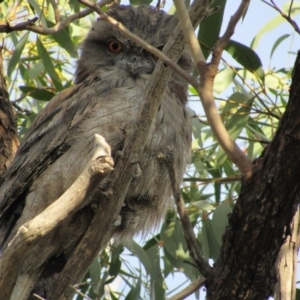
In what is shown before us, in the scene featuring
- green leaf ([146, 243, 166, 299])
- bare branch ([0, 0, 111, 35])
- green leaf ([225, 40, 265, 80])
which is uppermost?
green leaf ([225, 40, 265, 80])

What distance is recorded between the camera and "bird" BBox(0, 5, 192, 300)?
9.00 ft

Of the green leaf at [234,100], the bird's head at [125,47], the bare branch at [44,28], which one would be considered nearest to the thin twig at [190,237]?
the bare branch at [44,28]

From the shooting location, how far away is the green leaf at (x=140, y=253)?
11.2 ft

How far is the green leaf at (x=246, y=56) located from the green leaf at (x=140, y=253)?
3.46ft

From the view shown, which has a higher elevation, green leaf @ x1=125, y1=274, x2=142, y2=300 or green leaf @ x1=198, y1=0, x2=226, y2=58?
green leaf @ x1=198, y1=0, x2=226, y2=58

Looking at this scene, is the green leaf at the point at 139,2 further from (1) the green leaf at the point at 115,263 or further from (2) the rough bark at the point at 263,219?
(2) the rough bark at the point at 263,219

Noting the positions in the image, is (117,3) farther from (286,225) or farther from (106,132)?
(286,225)

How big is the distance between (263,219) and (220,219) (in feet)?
3.98

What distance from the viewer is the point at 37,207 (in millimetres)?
2748

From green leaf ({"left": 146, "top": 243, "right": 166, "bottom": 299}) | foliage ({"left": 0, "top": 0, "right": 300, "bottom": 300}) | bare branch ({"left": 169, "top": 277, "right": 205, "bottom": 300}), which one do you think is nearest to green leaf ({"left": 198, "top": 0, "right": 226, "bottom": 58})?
foliage ({"left": 0, "top": 0, "right": 300, "bottom": 300})

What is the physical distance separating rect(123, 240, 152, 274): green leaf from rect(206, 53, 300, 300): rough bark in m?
1.38

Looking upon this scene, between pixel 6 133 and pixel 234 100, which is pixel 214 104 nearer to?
pixel 234 100

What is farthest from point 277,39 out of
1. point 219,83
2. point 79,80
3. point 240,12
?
point 240,12

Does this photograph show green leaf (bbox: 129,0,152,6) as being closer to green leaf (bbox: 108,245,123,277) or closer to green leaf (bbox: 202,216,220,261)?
green leaf (bbox: 202,216,220,261)
